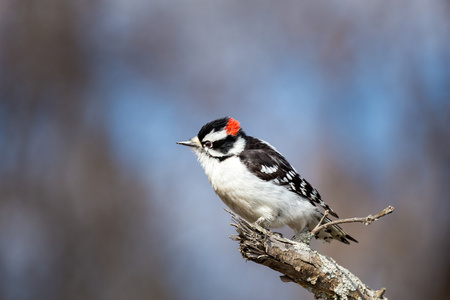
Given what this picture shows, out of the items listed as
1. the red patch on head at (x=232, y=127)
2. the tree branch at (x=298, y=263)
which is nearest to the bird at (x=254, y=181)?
the red patch on head at (x=232, y=127)

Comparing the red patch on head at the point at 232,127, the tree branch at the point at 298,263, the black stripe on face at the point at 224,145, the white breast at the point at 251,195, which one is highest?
the red patch on head at the point at 232,127

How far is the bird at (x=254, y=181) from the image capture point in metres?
3.01

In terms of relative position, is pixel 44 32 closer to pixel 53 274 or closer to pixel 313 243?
pixel 53 274

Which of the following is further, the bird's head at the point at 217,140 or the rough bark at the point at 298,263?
the bird's head at the point at 217,140

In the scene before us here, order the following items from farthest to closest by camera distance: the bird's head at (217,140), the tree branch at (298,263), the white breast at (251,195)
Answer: the bird's head at (217,140) < the white breast at (251,195) < the tree branch at (298,263)

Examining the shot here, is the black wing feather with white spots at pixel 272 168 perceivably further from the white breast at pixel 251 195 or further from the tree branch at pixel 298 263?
the tree branch at pixel 298 263

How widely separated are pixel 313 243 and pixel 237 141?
2.10 m

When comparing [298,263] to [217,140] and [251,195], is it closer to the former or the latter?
[251,195]

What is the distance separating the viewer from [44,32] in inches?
250

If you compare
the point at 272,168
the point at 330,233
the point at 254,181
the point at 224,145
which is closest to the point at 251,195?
the point at 254,181

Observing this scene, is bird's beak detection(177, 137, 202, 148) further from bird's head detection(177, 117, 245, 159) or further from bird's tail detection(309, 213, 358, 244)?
bird's tail detection(309, 213, 358, 244)

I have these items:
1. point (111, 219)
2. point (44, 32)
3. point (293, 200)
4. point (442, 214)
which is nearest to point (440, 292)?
point (442, 214)

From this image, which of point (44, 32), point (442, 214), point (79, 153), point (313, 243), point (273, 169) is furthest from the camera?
point (44, 32)

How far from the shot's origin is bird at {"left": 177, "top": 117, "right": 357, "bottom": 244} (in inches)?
118
